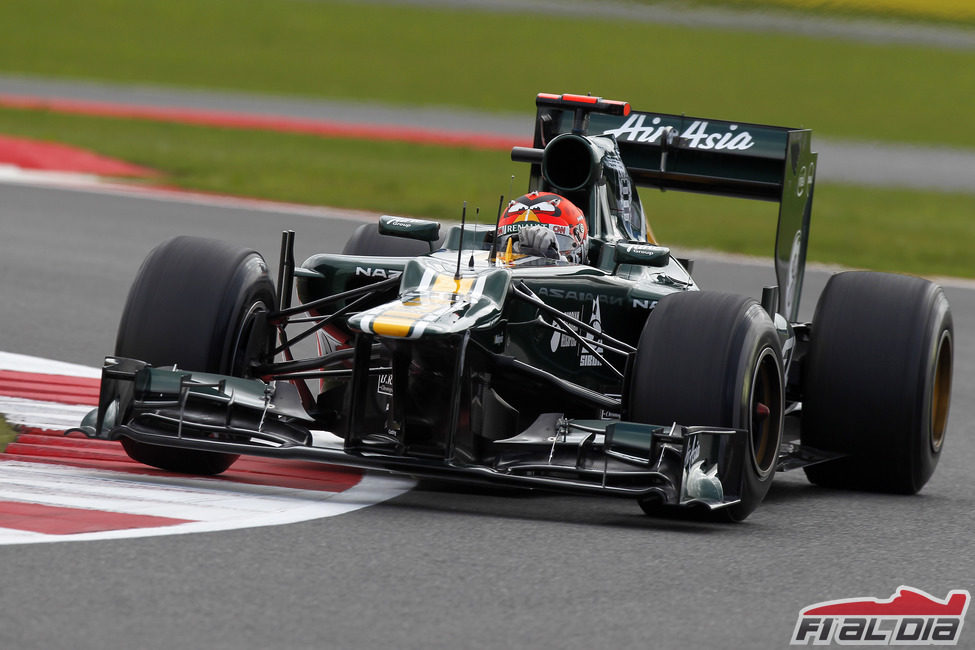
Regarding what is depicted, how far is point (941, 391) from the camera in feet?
28.2

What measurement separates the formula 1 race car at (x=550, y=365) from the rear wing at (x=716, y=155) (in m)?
0.09

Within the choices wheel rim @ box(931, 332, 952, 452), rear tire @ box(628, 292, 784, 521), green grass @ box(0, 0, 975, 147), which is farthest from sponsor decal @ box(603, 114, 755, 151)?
green grass @ box(0, 0, 975, 147)

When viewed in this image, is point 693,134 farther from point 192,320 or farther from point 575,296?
point 192,320

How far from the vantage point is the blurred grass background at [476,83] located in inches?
854

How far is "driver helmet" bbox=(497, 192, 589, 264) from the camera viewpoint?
777 cm

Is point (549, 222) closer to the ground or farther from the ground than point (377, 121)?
closer to the ground

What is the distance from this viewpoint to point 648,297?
7.57 meters

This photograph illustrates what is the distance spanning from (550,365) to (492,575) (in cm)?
200

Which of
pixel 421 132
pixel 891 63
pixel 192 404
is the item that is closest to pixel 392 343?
pixel 192 404

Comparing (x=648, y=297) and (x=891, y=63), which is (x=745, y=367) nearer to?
(x=648, y=297)

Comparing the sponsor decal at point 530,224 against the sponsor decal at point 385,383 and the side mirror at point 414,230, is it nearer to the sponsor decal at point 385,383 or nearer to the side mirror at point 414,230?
the side mirror at point 414,230

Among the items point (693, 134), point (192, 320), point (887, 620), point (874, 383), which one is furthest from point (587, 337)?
point (887, 620)

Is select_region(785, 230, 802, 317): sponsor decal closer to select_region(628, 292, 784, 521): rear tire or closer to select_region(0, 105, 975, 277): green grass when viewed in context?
select_region(628, 292, 784, 521): rear tire

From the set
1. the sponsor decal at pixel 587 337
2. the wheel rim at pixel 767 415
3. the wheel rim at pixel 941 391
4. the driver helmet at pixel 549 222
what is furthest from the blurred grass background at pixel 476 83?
the wheel rim at pixel 767 415
